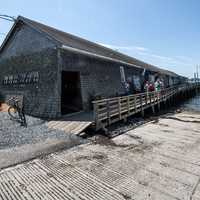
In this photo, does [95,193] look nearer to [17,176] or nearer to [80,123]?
[17,176]

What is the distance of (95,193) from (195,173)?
2.23 meters

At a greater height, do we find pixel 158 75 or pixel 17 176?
pixel 158 75

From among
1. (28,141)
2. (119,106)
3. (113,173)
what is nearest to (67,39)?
(119,106)

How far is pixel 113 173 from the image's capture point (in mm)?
4086

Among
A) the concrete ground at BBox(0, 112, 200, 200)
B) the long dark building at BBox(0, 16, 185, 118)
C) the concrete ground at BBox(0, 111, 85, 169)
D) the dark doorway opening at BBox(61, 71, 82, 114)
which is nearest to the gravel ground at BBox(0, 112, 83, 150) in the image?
the concrete ground at BBox(0, 111, 85, 169)

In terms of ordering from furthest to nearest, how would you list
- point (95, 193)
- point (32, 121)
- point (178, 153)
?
point (32, 121), point (178, 153), point (95, 193)

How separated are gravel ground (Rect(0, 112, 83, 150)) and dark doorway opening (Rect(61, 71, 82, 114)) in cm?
290

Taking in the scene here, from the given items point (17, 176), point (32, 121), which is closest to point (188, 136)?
point (17, 176)

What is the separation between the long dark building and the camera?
32.0 ft

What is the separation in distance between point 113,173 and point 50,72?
716cm

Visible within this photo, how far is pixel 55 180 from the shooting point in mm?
3812

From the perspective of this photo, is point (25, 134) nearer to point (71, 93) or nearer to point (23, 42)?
point (71, 93)

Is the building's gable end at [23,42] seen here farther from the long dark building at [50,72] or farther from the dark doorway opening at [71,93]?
the dark doorway opening at [71,93]

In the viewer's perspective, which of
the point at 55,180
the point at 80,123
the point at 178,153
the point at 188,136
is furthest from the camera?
the point at 80,123
